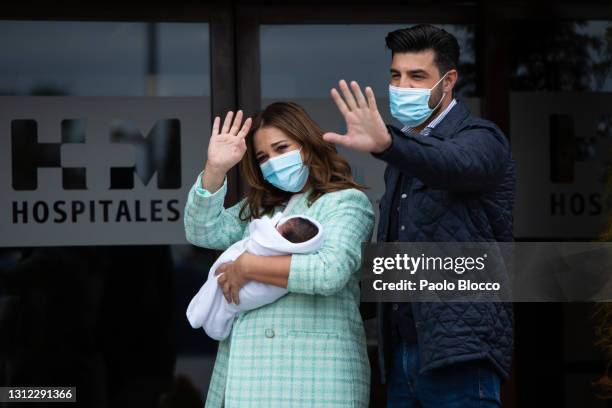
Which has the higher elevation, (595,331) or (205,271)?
(205,271)

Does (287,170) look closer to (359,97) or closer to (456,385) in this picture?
(359,97)

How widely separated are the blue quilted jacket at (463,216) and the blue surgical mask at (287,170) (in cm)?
32

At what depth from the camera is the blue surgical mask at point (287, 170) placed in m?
2.92

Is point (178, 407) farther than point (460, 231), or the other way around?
point (178, 407)

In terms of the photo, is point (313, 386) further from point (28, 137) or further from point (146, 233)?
point (28, 137)

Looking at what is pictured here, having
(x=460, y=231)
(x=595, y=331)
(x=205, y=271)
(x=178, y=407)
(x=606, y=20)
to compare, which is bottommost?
(x=178, y=407)

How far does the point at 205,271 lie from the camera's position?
4867 millimetres

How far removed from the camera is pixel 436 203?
8.89 feet

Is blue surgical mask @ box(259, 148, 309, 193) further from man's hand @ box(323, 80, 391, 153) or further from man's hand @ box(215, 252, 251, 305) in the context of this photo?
man's hand @ box(323, 80, 391, 153)

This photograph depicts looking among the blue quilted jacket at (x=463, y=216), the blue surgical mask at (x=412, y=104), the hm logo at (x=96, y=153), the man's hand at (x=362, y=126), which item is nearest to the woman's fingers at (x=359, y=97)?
the man's hand at (x=362, y=126)

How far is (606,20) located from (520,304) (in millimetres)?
1437

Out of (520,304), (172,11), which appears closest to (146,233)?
(172,11)

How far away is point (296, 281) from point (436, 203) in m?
0.43

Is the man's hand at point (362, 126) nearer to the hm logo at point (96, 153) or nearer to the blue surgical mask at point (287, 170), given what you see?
the blue surgical mask at point (287, 170)
